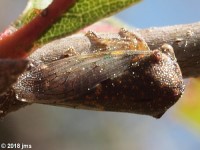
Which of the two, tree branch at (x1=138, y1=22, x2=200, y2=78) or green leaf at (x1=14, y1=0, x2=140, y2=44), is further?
tree branch at (x1=138, y1=22, x2=200, y2=78)

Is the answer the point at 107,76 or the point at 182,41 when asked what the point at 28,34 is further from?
the point at 107,76

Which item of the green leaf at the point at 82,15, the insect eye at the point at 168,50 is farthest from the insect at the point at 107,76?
the green leaf at the point at 82,15

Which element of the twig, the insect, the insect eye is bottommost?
the insect

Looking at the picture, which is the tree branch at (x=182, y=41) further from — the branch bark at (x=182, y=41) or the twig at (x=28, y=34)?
the twig at (x=28, y=34)

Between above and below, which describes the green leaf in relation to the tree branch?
above

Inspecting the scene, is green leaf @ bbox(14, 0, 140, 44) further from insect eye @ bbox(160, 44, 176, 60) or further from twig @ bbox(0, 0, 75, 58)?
insect eye @ bbox(160, 44, 176, 60)

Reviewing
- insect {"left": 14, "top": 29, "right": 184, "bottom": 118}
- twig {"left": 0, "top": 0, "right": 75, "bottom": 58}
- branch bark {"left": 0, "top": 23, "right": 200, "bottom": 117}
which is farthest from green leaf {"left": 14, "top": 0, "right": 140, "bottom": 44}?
branch bark {"left": 0, "top": 23, "right": 200, "bottom": 117}

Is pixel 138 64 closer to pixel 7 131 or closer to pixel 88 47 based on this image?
pixel 88 47

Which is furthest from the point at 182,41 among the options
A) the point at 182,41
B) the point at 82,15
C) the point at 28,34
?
the point at 28,34

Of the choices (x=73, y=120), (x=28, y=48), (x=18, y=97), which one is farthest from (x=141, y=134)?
(x=28, y=48)
